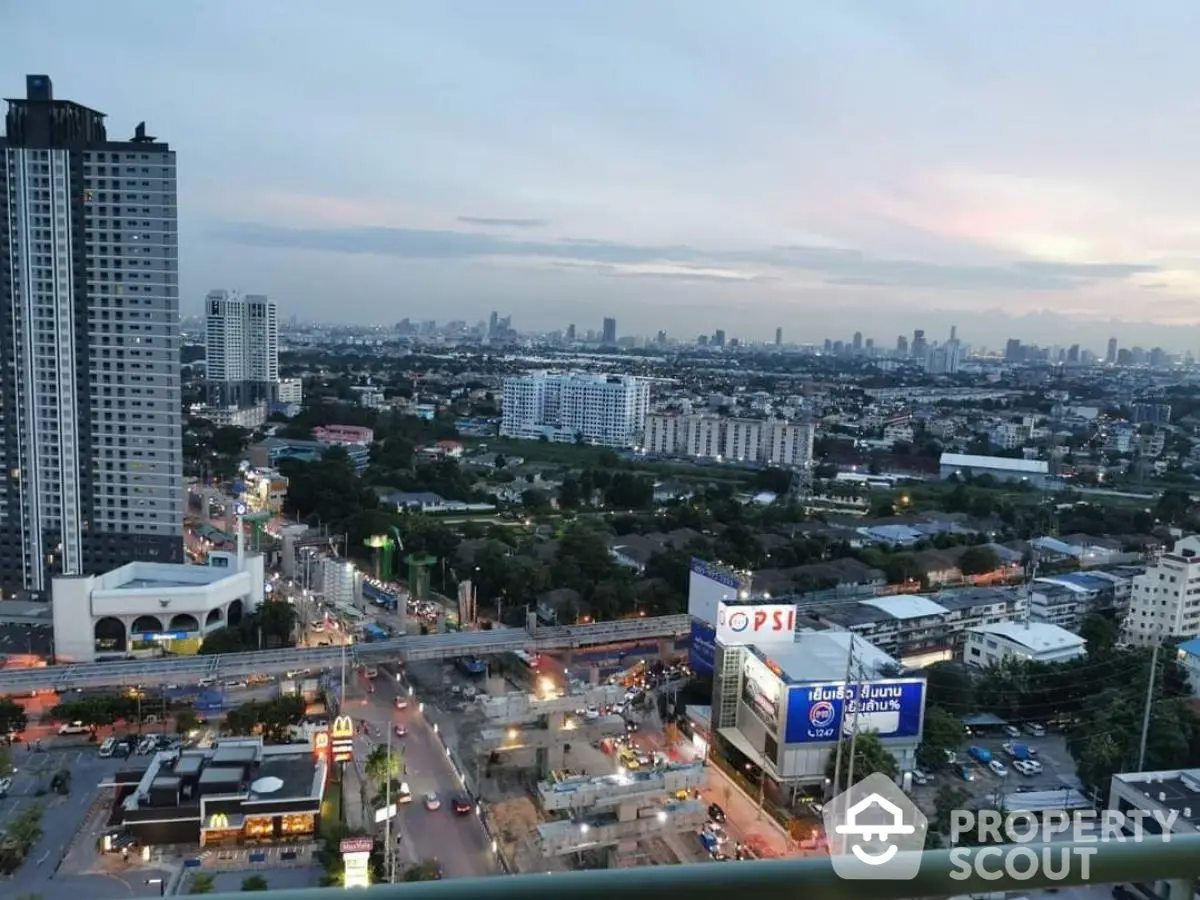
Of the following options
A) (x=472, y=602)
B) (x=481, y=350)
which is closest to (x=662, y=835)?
(x=472, y=602)

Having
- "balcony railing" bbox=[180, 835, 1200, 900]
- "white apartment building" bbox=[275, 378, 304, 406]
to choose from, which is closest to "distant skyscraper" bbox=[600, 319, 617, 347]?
"white apartment building" bbox=[275, 378, 304, 406]

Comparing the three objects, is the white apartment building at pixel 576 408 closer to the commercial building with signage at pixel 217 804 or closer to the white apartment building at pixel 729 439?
the white apartment building at pixel 729 439

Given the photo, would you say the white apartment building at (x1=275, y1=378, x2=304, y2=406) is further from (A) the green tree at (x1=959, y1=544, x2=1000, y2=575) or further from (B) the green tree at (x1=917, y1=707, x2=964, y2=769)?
(B) the green tree at (x1=917, y1=707, x2=964, y2=769)

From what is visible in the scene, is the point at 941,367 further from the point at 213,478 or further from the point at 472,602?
the point at 472,602

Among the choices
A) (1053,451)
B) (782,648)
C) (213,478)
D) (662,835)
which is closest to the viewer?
(662,835)

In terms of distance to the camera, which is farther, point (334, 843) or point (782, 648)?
point (782, 648)

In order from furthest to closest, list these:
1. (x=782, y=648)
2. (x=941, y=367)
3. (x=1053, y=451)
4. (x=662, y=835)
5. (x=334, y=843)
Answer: (x=941, y=367)
(x=1053, y=451)
(x=782, y=648)
(x=662, y=835)
(x=334, y=843)

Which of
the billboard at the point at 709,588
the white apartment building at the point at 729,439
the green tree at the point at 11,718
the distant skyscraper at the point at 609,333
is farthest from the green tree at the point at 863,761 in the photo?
the distant skyscraper at the point at 609,333

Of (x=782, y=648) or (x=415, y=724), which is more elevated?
(x=782, y=648)
